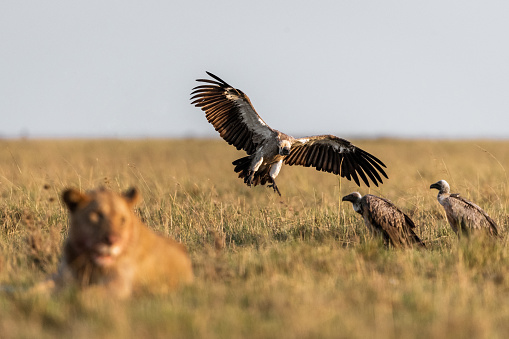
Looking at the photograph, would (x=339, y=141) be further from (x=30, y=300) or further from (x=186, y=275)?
(x=30, y=300)

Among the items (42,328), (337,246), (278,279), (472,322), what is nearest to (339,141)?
(337,246)

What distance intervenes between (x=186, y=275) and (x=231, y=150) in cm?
3053

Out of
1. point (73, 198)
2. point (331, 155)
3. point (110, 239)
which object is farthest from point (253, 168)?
point (110, 239)

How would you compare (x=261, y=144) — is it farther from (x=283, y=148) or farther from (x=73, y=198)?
(x=73, y=198)

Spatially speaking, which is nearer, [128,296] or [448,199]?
[128,296]

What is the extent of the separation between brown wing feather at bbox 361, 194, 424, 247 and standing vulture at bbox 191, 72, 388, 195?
277cm

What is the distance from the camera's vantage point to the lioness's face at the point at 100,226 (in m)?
4.04

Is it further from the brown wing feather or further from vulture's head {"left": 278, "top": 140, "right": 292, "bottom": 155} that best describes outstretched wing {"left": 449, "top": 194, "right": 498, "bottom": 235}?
vulture's head {"left": 278, "top": 140, "right": 292, "bottom": 155}

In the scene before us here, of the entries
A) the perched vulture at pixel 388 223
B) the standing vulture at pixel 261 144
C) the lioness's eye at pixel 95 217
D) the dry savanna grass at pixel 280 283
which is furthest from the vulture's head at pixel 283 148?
the lioness's eye at pixel 95 217

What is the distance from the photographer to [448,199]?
8016 millimetres

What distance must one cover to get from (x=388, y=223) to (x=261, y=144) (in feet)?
13.2

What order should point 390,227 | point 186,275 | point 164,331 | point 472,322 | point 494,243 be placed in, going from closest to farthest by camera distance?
point 164,331, point 472,322, point 186,275, point 494,243, point 390,227

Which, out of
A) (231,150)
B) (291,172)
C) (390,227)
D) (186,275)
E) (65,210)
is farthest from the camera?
(231,150)

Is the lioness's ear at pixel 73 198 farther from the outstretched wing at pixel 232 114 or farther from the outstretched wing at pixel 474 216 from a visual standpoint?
the outstretched wing at pixel 232 114
